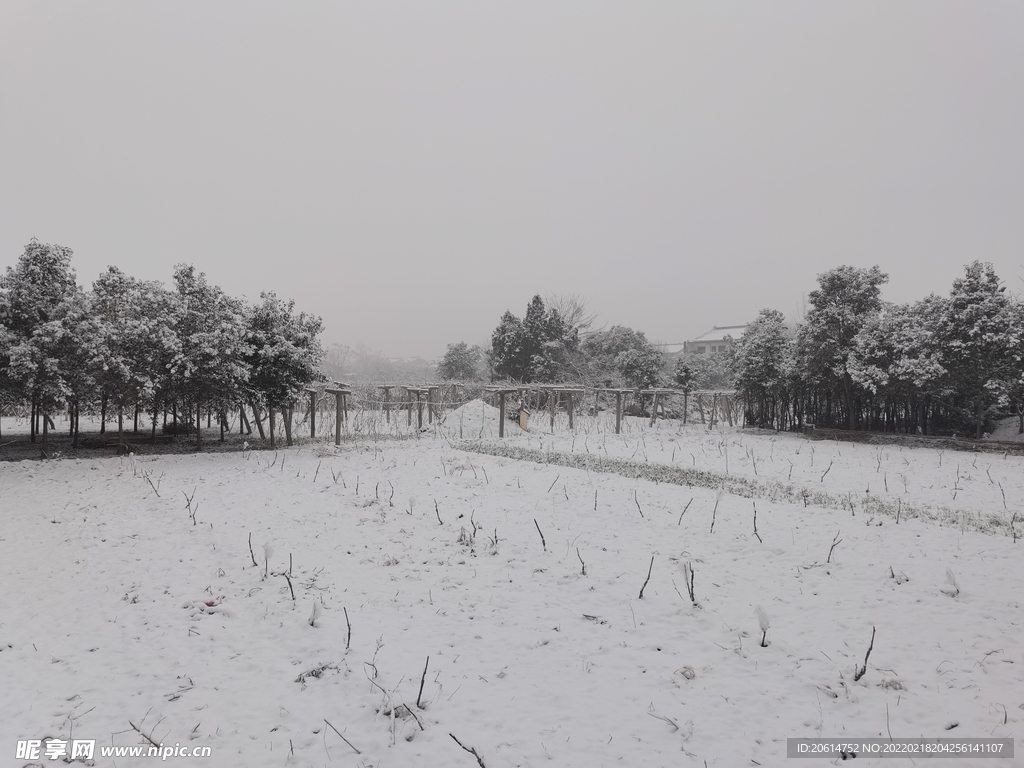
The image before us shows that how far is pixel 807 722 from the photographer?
360 centimetres

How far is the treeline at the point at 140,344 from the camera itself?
1154cm

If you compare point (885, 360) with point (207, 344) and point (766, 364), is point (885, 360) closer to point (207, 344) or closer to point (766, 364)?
point (766, 364)

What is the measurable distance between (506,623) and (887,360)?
17733 millimetres

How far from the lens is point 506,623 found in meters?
5.17

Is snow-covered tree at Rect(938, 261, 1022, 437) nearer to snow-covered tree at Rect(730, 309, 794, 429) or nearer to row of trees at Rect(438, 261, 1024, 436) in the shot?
row of trees at Rect(438, 261, 1024, 436)

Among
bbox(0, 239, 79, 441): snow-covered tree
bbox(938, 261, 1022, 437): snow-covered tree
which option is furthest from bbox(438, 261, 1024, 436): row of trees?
bbox(0, 239, 79, 441): snow-covered tree

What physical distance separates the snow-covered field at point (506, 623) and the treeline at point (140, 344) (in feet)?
11.1

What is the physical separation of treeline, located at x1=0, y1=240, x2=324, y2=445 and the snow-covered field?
3.38 metres

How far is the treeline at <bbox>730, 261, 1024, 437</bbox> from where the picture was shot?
15000 mm

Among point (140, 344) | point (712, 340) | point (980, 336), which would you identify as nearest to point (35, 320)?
point (140, 344)

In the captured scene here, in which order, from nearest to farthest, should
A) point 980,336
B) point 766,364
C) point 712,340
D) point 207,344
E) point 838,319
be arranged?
point 207,344 < point 980,336 < point 838,319 < point 766,364 < point 712,340

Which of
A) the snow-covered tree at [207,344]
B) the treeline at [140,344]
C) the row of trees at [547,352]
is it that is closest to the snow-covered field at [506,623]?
the treeline at [140,344]

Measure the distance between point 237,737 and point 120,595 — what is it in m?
3.35

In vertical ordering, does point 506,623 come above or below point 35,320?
below
